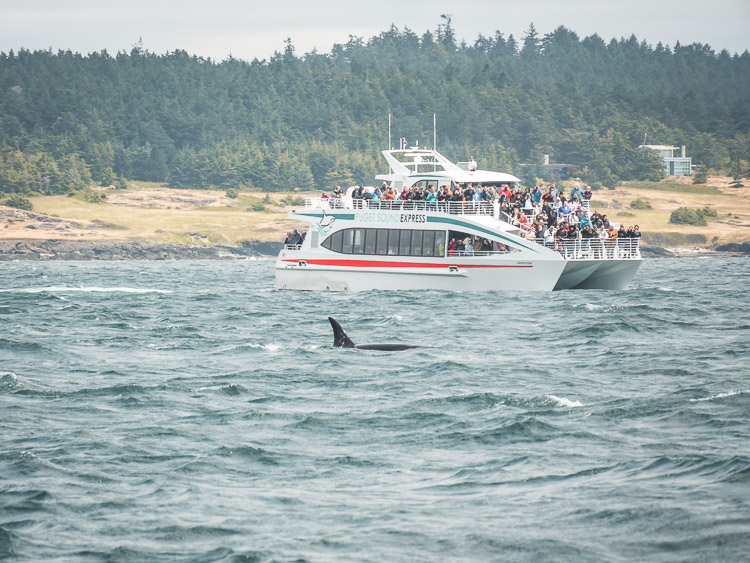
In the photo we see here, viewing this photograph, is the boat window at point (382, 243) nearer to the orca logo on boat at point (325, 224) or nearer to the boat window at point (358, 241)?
the boat window at point (358, 241)

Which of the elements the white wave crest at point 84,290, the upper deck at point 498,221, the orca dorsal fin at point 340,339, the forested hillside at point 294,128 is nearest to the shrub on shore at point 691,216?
the forested hillside at point 294,128

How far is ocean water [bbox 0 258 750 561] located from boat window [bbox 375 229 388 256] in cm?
1492

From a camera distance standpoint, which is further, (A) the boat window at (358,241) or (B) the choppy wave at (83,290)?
(B) the choppy wave at (83,290)

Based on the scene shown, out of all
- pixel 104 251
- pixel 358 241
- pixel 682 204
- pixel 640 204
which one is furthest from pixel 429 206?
pixel 682 204

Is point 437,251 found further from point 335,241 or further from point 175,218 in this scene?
point 175,218

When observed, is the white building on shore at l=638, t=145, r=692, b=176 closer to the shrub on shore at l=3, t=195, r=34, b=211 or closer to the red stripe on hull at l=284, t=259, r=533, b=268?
the shrub on shore at l=3, t=195, r=34, b=211

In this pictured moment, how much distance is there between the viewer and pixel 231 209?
147750 millimetres

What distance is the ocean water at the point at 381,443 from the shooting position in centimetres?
1447

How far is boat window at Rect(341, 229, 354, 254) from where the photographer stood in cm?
5266

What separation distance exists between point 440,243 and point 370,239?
12.5 feet

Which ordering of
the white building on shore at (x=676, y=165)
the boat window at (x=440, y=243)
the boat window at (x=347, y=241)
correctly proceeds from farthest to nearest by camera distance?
the white building on shore at (x=676, y=165) → the boat window at (x=347, y=241) → the boat window at (x=440, y=243)

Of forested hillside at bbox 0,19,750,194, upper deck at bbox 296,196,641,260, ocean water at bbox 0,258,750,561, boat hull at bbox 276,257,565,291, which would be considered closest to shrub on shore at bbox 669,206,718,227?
forested hillside at bbox 0,19,750,194

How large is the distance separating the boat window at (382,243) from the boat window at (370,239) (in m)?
0.23

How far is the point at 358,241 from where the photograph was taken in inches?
2068
